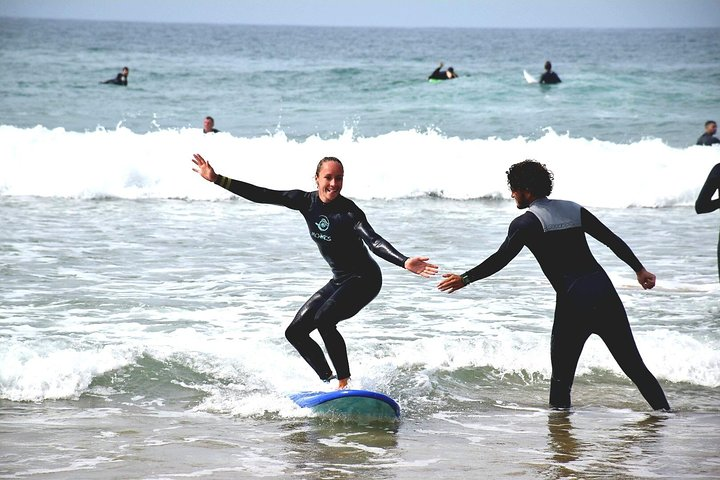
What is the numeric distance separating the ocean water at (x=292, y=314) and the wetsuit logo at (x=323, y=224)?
1.26 meters

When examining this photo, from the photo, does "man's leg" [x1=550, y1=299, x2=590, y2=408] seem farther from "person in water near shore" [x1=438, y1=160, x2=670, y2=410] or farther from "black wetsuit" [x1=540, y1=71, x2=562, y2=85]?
"black wetsuit" [x1=540, y1=71, x2=562, y2=85]

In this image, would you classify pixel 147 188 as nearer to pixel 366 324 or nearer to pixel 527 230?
pixel 366 324

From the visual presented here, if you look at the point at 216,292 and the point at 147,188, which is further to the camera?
the point at 147,188

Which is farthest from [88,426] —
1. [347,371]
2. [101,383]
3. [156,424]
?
[347,371]

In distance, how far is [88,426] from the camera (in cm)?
643

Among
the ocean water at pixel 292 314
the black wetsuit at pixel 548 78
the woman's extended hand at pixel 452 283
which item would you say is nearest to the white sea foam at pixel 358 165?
the ocean water at pixel 292 314

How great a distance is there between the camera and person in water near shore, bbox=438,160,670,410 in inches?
245

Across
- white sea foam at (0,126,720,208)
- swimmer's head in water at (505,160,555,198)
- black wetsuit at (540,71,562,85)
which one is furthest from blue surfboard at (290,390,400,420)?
black wetsuit at (540,71,562,85)

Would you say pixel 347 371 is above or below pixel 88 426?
above

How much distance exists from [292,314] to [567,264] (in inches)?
154

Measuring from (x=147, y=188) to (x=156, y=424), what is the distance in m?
13.0

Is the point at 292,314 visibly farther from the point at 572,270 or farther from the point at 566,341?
the point at 572,270

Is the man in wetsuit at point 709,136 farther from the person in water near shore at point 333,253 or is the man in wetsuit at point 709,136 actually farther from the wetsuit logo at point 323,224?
the wetsuit logo at point 323,224

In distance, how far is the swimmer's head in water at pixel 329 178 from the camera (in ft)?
21.8
